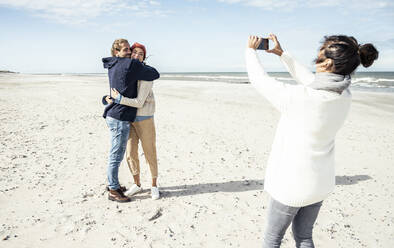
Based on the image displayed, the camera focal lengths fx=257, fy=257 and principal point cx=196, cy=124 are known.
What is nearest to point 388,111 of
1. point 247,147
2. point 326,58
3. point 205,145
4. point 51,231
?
point 247,147

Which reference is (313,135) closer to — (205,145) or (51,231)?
(51,231)

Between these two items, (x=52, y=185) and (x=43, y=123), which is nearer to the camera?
(x=52, y=185)

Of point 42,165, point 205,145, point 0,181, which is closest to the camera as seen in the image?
point 0,181

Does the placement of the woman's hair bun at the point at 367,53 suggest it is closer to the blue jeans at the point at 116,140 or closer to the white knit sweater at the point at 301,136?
the white knit sweater at the point at 301,136

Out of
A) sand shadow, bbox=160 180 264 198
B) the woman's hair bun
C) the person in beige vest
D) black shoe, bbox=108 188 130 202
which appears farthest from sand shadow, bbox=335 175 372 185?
black shoe, bbox=108 188 130 202

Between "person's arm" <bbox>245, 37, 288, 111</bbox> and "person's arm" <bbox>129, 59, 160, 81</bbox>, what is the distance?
6.47ft

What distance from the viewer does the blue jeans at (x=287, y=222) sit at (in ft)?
6.02

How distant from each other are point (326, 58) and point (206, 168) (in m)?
4.04

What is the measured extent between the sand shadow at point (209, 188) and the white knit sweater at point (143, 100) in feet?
4.70

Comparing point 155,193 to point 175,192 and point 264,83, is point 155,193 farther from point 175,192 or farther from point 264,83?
point 264,83

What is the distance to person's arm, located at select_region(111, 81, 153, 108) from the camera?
3417mm

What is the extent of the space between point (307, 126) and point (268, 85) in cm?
35

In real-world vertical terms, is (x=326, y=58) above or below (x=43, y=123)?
above

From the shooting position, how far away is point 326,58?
5.27 feet
